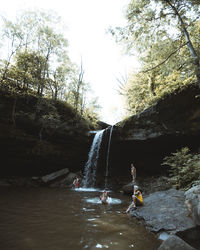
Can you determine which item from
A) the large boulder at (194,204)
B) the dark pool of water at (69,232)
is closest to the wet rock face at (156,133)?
the large boulder at (194,204)

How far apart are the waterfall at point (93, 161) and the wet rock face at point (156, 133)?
1685 millimetres

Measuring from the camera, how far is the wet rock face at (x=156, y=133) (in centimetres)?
1008

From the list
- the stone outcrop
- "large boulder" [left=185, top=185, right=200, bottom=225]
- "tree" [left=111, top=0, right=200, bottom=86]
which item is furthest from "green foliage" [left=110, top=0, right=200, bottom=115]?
the stone outcrop

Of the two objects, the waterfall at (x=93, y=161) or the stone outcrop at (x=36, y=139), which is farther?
the waterfall at (x=93, y=161)

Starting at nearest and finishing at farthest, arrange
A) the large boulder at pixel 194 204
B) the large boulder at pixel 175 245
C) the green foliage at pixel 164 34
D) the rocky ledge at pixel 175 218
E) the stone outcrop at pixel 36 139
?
1. the large boulder at pixel 175 245
2. the rocky ledge at pixel 175 218
3. the large boulder at pixel 194 204
4. the green foliage at pixel 164 34
5. the stone outcrop at pixel 36 139

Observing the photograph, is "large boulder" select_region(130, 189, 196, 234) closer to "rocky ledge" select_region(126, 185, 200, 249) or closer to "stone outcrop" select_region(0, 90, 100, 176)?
"rocky ledge" select_region(126, 185, 200, 249)

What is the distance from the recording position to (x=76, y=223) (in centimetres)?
439

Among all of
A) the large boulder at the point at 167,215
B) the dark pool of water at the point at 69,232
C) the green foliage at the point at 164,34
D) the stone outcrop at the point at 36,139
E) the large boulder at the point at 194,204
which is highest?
the green foliage at the point at 164,34

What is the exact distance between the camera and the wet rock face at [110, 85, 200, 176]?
10.1 meters

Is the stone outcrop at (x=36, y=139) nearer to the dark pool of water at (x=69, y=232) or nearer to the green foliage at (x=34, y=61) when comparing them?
the green foliage at (x=34, y=61)

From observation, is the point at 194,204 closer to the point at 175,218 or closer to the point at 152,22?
the point at 175,218

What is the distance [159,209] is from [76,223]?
10.3 ft

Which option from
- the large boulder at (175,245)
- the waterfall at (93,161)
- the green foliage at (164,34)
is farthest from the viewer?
the waterfall at (93,161)

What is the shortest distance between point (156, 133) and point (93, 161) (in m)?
7.52
